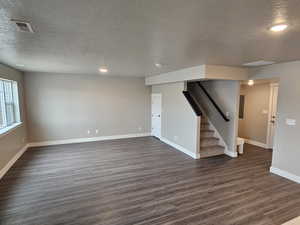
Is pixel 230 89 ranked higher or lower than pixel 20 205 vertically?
higher

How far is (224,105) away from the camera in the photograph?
5148mm

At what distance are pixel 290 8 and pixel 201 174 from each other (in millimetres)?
3283

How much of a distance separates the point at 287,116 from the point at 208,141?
2.17 meters

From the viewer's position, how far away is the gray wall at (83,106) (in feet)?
18.6

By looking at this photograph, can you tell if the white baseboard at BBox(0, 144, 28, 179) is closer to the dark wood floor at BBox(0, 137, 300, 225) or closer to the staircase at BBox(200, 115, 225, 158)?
the dark wood floor at BBox(0, 137, 300, 225)

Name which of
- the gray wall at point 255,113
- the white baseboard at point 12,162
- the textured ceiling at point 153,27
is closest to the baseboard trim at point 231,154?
the gray wall at point 255,113

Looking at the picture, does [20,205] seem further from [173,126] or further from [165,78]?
[165,78]

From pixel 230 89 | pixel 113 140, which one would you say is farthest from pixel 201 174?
pixel 113 140

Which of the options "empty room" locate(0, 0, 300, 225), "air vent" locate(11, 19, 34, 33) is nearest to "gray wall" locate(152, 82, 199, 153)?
"empty room" locate(0, 0, 300, 225)

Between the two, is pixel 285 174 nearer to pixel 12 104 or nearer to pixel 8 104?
pixel 8 104

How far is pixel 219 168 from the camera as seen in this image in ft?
13.4

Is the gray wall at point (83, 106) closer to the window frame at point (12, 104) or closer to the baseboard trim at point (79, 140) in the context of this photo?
the baseboard trim at point (79, 140)

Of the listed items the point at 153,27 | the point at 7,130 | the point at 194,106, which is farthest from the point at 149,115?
the point at 153,27

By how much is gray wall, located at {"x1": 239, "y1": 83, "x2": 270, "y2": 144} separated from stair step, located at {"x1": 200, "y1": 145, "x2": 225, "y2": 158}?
178 cm
